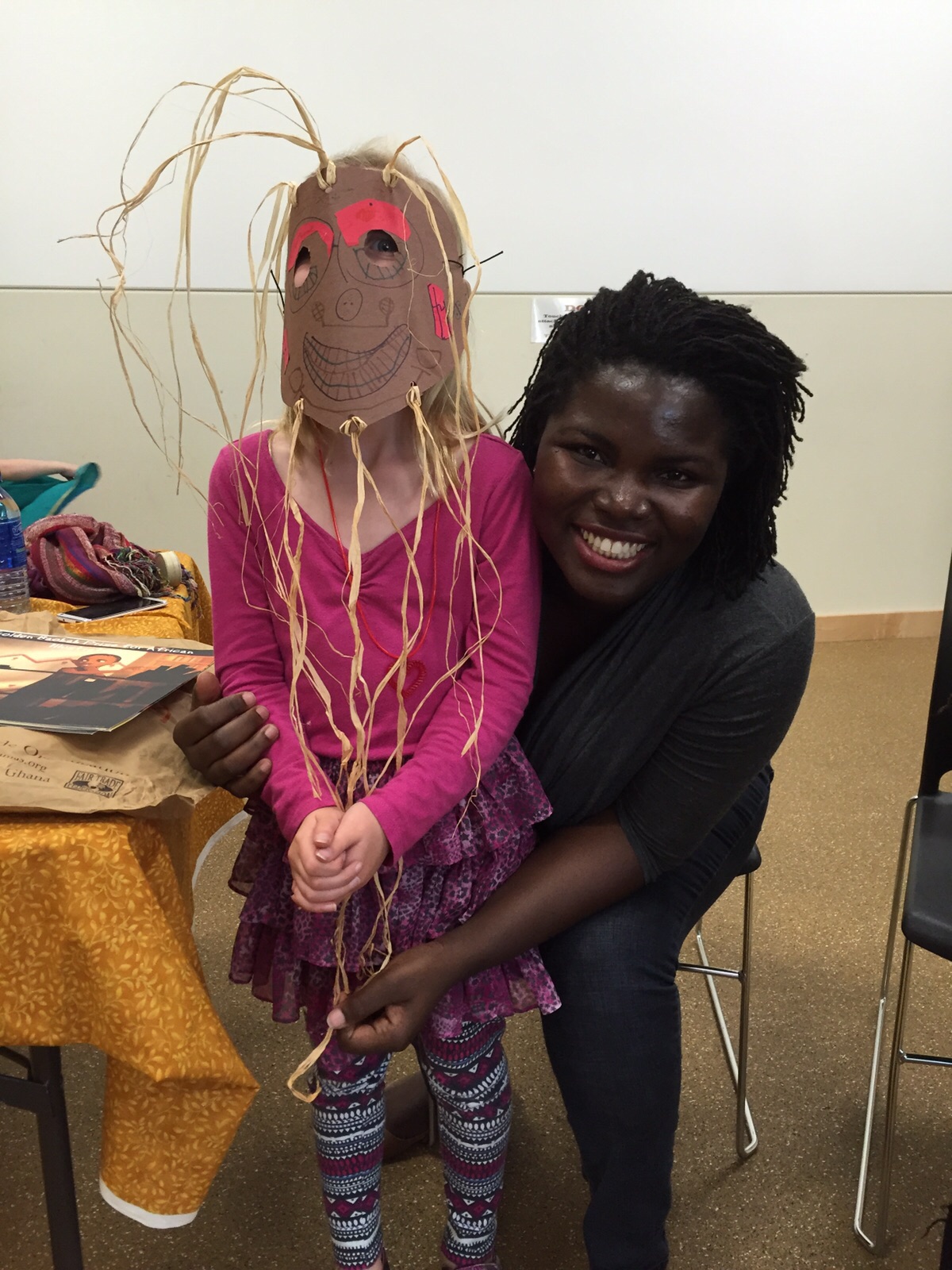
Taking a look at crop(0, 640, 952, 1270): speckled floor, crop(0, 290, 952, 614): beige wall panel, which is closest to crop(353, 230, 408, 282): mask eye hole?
crop(0, 640, 952, 1270): speckled floor

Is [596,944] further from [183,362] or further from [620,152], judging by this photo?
[620,152]

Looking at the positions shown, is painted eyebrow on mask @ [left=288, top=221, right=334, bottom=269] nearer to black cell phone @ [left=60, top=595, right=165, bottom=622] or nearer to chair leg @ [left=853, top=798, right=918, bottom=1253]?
black cell phone @ [left=60, top=595, right=165, bottom=622]

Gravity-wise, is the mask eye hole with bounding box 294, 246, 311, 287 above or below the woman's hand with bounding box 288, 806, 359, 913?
above

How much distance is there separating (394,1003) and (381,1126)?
23 cm

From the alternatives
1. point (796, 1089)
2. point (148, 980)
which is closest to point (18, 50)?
point (148, 980)

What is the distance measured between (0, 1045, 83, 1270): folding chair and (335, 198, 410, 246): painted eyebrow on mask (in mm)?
736

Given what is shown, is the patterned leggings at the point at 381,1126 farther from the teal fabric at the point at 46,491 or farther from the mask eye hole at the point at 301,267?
the teal fabric at the point at 46,491

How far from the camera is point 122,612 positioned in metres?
1.34

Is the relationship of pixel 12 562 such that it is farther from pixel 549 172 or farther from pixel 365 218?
pixel 549 172

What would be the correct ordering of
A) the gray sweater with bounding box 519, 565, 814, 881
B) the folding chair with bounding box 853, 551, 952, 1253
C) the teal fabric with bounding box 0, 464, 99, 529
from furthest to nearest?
the teal fabric with bounding box 0, 464, 99, 529
the folding chair with bounding box 853, 551, 952, 1253
the gray sweater with bounding box 519, 565, 814, 881

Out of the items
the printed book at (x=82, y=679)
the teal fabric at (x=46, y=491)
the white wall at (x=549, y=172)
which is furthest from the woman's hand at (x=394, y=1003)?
the white wall at (x=549, y=172)

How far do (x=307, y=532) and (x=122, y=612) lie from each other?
60 cm

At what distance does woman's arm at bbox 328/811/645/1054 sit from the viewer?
86 cm

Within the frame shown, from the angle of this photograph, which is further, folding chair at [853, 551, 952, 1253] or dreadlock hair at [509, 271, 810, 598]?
folding chair at [853, 551, 952, 1253]
